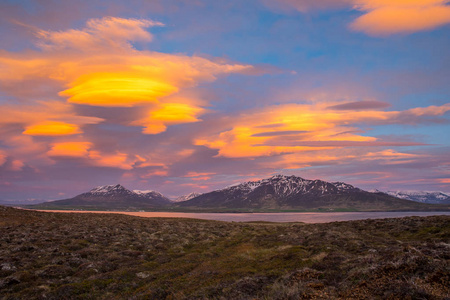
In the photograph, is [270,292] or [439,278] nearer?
[439,278]

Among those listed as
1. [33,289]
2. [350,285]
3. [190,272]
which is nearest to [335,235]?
[190,272]

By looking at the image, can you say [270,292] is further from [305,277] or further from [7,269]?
[7,269]

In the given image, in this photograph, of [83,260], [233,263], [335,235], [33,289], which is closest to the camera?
[33,289]

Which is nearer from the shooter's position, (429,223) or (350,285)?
(350,285)

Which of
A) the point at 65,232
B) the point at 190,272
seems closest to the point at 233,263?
the point at 190,272

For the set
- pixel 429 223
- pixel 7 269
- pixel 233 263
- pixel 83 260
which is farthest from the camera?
pixel 429 223

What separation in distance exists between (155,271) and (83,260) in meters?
6.73

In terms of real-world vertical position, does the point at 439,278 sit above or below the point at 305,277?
above

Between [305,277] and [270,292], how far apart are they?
2.31 meters

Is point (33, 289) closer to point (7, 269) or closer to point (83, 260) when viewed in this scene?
point (7, 269)

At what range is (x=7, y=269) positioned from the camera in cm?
1809

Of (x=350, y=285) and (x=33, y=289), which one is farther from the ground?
(x=350, y=285)

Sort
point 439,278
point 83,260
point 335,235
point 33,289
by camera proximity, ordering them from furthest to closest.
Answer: point 335,235, point 83,260, point 33,289, point 439,278

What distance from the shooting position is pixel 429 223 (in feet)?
109
